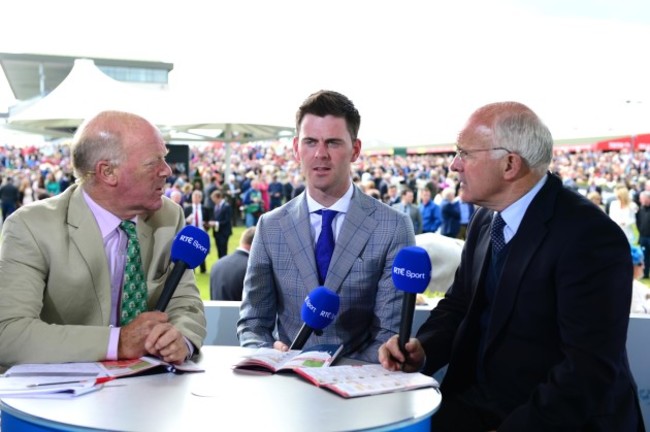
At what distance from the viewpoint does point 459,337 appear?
3.06 meters

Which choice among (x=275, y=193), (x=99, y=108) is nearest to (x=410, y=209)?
(x=99, y=108)

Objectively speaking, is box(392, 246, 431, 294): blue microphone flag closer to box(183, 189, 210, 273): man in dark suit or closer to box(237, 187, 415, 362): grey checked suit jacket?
box(237, 187, 415, 362): grey checked suit jacket

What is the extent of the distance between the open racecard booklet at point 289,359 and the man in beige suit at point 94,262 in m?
0.25

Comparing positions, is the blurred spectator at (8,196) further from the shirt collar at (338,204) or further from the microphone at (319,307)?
the microphone at (319,307)

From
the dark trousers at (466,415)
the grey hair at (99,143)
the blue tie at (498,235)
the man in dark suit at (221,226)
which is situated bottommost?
the man in dark suit at (221,226)

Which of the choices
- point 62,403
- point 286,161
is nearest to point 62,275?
point 62,403

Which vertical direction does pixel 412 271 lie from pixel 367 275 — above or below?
above

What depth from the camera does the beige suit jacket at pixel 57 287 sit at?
2.57 m

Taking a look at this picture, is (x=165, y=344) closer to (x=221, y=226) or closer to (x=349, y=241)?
(x=349, y=241)

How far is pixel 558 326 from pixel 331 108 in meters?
1.39

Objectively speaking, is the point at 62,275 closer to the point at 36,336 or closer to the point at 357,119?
the point at 36,336

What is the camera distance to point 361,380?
2.44 metres

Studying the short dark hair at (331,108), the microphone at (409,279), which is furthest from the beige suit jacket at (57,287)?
the short dark hair at (331,108)

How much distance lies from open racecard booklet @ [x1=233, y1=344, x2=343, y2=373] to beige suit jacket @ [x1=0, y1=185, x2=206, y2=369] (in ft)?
1.00
